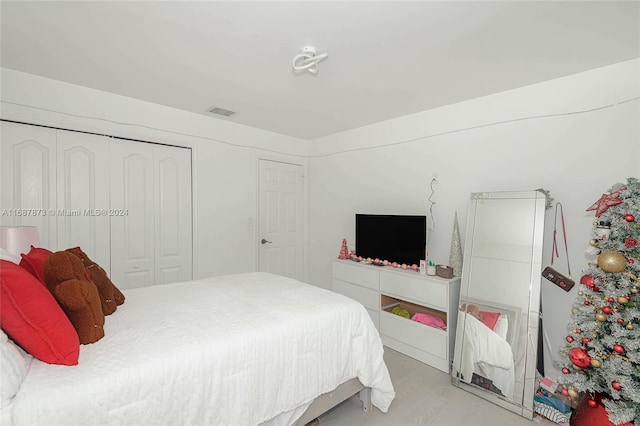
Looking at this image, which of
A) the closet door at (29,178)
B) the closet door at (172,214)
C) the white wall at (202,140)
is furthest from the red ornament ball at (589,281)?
the closet door at (29,178)

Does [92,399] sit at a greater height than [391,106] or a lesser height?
lesser

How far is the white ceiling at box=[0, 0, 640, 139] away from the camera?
1.71 meters

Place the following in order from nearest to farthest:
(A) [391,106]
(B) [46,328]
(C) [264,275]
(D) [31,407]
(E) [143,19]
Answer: (D) [31,407], (B) [46,328], (E) [143,19], (C) [264,275], (A) [391,106]

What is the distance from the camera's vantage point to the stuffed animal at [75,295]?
139 centimetres

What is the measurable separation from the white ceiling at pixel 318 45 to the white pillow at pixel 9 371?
1.74 meters

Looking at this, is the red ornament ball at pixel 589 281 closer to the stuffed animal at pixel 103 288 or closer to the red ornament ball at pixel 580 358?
the red ornament ball at pixel 580 358

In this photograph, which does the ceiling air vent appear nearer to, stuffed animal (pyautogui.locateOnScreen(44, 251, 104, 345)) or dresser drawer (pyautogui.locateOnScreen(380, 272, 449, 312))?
stuffed animal (pyautogui.locateOnScreen(44, 251, 104, 345))

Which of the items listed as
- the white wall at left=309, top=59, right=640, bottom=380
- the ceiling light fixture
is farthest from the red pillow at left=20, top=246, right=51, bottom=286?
the white wall at left=309, top=59, right=640, bottom=380

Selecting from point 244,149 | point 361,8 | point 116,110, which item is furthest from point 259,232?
point 361,8

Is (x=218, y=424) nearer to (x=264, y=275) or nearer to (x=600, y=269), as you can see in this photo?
(x=264, y=275)

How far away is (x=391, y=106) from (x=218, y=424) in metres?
3.04

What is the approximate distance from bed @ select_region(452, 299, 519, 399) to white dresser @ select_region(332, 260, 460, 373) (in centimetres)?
17

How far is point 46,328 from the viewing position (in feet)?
4.04

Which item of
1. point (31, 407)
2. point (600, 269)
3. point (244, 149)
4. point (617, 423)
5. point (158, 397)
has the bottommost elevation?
point (617, 423)
